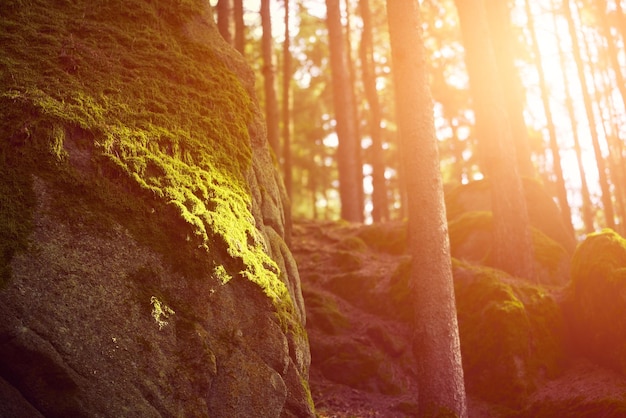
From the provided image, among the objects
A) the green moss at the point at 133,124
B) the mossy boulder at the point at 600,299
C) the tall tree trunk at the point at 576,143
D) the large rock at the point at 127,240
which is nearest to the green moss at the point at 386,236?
the mossy boulder at the point at 600,299

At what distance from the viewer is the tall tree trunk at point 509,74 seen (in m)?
14.3

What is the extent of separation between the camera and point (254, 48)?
23891mm

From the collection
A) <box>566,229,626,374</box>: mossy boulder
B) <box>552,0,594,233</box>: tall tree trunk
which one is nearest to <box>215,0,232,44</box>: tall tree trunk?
<box>566,229,626,374</box>: mossy boulder

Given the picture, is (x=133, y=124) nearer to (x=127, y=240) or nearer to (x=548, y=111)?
(x=127, y=240)

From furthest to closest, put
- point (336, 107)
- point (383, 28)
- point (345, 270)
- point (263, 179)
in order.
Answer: point (383, 28) → point (336, 107) → point (345, 270) → point (263, 179)

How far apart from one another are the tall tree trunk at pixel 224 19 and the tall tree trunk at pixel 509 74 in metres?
7.41

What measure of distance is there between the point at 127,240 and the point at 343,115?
13.9 m

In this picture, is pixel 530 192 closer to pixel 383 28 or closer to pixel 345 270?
pixel 345 270

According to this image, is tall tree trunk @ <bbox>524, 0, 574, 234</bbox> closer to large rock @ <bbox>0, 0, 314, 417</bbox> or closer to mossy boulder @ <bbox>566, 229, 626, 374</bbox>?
mossy boulder @ <bbox>566, 229, 626, 374</bbox>

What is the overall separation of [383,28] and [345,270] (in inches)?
614

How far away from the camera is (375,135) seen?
1939 cm

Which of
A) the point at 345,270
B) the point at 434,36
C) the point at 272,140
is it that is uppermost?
the point at 434,36

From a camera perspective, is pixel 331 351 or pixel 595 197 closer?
pixel 331 351

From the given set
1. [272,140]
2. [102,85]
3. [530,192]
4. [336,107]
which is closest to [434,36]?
[336,107]
